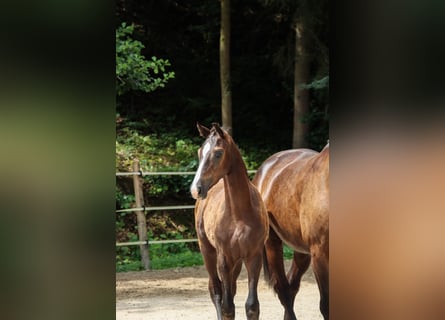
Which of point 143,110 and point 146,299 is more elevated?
point 143,110

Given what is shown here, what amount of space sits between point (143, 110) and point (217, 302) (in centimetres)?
520

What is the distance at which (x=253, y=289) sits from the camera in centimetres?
388

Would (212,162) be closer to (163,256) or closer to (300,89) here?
(163,256)

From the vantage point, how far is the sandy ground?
480 centimetres

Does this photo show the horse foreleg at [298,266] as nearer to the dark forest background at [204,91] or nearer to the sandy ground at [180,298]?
the sandy ground at [180,298]

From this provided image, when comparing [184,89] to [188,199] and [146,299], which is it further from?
[146,299]

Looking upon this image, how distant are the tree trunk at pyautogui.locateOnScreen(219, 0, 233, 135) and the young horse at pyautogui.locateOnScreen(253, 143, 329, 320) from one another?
13.2 feet

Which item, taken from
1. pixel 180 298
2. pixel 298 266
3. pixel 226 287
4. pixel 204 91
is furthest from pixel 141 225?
pixel 204 91
